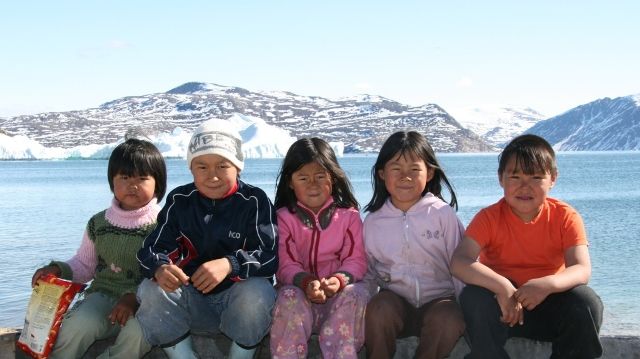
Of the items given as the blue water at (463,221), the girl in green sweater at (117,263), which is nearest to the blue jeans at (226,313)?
the girl in green sweater at (117,263)

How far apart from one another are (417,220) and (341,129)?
544 feet

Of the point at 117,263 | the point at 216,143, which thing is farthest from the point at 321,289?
the point at 117,263

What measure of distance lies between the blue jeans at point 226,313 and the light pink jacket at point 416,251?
1.84ft

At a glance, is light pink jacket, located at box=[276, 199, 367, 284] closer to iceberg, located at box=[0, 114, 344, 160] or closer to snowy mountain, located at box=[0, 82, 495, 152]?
iceberg, located at box=[0, 114, 344, 160]

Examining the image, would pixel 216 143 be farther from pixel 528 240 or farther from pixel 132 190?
pixel 528 240

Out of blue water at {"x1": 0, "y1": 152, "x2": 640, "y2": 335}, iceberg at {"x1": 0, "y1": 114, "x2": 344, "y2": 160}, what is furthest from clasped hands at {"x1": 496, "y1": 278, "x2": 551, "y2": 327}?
iceberg at {"x1": 0, "y1": 114, "x2": 344, "y2": 160}

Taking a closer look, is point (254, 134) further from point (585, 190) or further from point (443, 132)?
point (443, 132)

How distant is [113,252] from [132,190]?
0.33 m

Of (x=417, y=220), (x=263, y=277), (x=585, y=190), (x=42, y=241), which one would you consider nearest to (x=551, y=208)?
(x=417, y=220)

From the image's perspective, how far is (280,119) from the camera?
175m

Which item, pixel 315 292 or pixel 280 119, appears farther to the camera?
pixel 280 119

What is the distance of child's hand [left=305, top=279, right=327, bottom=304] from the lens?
298 cm

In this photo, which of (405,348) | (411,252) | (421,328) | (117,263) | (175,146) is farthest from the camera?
(175,146)

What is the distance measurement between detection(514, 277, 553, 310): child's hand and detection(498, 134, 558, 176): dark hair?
22.3 inches
